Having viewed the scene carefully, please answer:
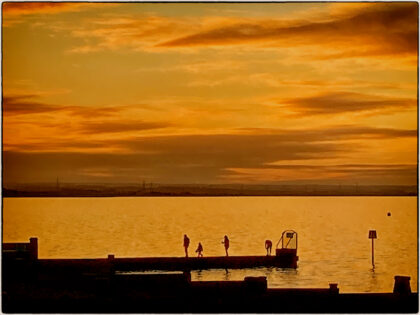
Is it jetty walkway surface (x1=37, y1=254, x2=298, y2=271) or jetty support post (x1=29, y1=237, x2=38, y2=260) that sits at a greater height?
jetty support post (x1=29, y1=237, x2=38, y2=260)

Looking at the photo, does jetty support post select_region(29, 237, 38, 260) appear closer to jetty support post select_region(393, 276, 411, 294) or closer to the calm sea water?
the calm sea water

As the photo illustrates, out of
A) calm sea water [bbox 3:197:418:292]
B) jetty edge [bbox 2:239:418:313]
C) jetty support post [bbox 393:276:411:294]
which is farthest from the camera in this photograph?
calm sea water [bbox 3:197:418:292]

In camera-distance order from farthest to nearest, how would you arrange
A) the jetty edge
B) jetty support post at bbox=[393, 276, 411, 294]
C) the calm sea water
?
the calm sea water → jetty support post at bbox=[393, 276, 411, 294] → the jetty edge

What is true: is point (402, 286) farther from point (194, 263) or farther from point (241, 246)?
point (241, 246)

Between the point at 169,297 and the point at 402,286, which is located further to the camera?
the point at 402,286

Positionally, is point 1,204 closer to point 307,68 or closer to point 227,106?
point 227,106

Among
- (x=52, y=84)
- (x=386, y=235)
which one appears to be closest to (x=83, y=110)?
(x=52, y=84)

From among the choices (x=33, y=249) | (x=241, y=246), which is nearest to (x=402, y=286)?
(x=33, y=249)

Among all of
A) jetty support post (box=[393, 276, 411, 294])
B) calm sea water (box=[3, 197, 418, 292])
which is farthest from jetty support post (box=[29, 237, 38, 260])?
jetty support post (box=[393, 276, 411, 294])
